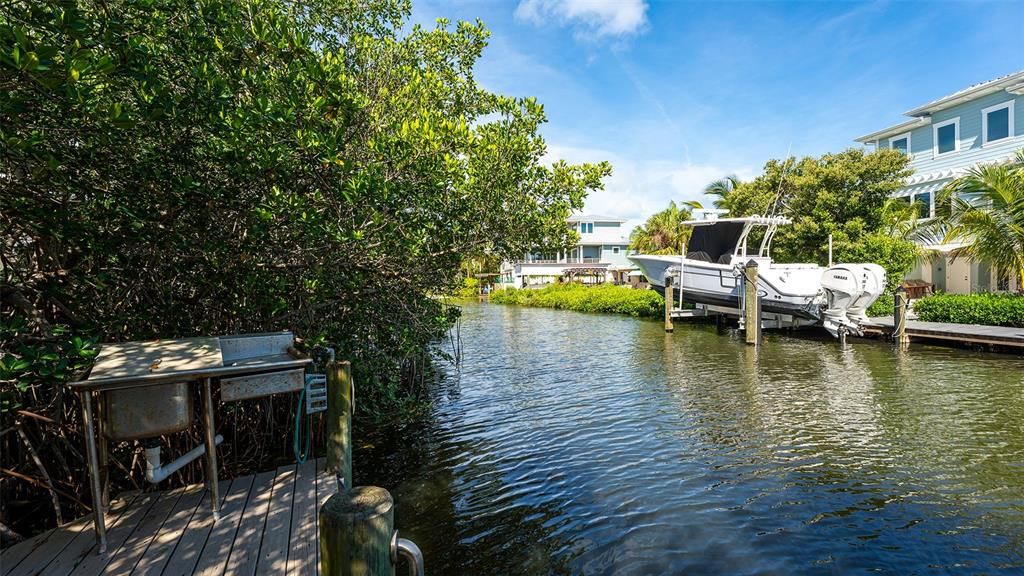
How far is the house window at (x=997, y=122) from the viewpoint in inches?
878

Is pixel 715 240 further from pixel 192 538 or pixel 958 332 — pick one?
pixel 192 538

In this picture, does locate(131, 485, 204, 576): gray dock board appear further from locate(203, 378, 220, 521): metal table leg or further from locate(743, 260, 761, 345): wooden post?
locate(743, 260, 761, 345): wooden post

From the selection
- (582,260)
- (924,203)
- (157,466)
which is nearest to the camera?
(157,466)

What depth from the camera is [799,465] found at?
7328mm

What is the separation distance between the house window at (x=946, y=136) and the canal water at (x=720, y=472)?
1664 centimetres

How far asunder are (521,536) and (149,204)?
5057 millimetres

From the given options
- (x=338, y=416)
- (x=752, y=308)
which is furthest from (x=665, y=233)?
(x=338, y=416)

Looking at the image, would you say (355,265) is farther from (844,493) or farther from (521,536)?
(844,493)

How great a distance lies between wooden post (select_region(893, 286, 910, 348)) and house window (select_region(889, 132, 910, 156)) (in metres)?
15.4

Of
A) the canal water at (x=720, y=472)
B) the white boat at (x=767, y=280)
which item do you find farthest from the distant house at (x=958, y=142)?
the canal water at (x=720, y=472)

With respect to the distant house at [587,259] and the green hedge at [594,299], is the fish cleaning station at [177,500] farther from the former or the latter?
the distant house at [587,259]

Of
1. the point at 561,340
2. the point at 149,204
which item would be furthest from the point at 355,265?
the point at 561,340

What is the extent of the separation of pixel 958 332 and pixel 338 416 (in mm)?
18250

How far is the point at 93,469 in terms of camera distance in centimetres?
376
